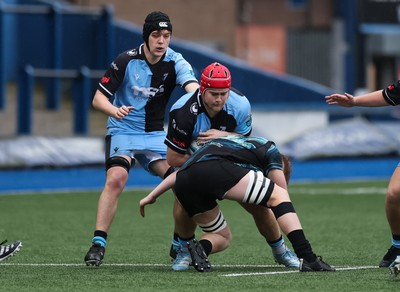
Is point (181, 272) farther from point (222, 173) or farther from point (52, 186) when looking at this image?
point (52, 186)

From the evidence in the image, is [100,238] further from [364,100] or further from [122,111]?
[364,100]

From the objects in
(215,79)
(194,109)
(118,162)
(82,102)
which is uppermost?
(215,79)

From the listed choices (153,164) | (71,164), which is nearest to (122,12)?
(71,164)

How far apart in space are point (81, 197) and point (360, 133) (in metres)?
6.43

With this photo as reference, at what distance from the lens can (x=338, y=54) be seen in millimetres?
25828

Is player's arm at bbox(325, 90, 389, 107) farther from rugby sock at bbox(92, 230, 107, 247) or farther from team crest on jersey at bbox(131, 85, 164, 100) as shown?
rugby sock at bbox(92, 230, 107, 247)

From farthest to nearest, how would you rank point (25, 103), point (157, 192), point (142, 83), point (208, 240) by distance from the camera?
point (25, 103), point (142, 83), point (208, 240), point (157, 192)

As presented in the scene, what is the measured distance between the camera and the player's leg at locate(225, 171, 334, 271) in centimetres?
845

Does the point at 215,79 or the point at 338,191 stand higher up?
the point at 215,79

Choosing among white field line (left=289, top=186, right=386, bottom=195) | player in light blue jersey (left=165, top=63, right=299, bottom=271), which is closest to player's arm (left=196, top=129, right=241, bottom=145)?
player in light blue jersey (left=165, top=63, right=299, bottom=271)

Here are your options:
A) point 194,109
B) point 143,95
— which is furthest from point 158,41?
point 194,109

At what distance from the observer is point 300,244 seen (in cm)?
845

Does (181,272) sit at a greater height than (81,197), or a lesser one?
greater

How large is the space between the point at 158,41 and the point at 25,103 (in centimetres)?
897
